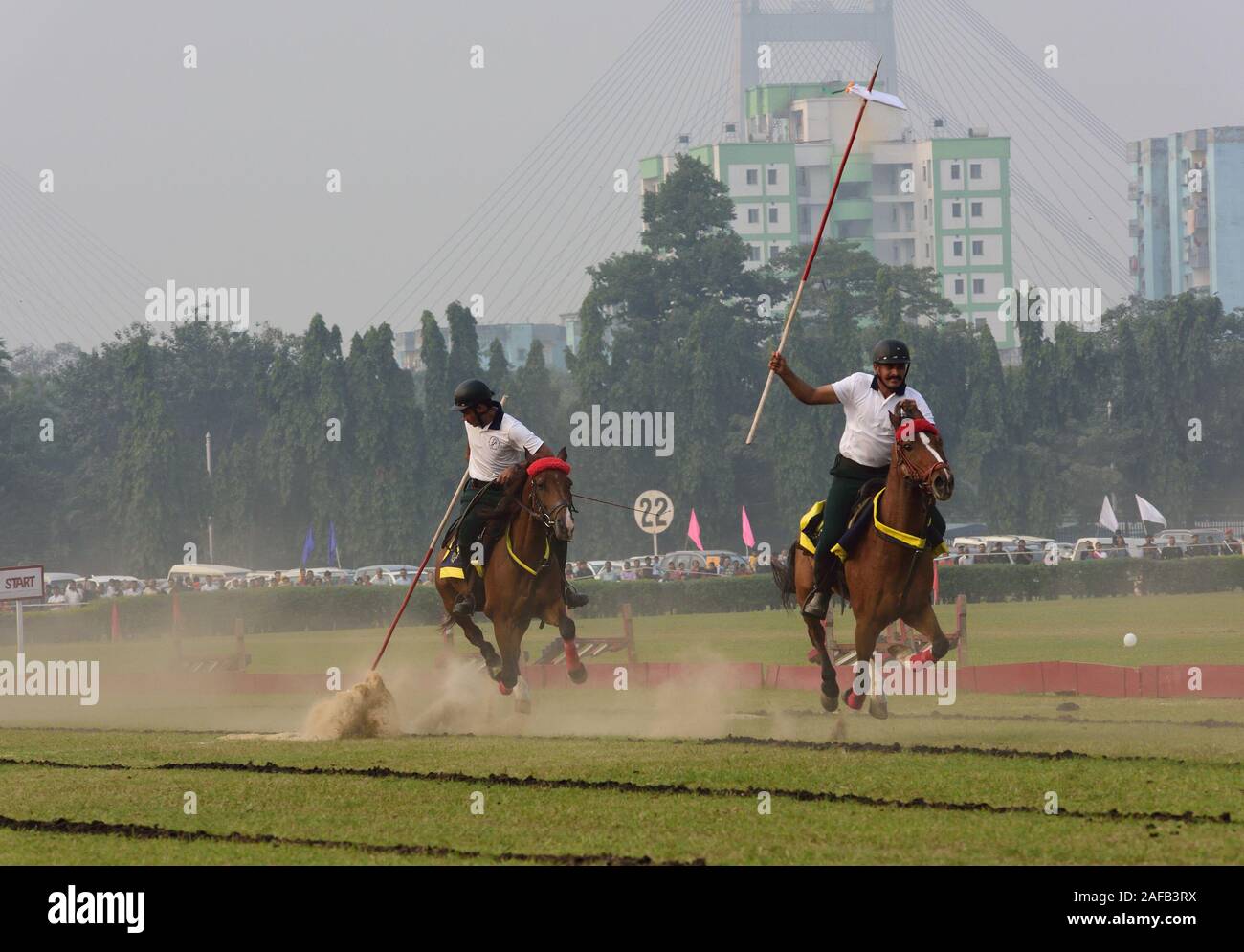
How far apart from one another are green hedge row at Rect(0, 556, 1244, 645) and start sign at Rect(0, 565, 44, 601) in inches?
929

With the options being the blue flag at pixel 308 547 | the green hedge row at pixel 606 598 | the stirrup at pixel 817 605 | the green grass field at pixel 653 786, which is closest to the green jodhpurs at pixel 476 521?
the green grass field at pixel 653 786

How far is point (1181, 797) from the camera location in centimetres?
1435

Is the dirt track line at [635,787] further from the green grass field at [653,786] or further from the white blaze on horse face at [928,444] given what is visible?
the white blaze on horse face at [928,444]

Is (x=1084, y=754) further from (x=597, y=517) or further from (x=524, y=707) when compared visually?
(x=597, y=517)

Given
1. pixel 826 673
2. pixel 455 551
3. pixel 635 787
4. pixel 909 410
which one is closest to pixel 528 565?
pixel 455 551

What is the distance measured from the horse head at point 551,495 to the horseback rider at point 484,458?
53cm

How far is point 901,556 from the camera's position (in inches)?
739

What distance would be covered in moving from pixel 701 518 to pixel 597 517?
5.67m

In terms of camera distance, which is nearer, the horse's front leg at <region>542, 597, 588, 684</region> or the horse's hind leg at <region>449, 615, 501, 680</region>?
the horse's front leg at <region>542, 597, 588, 684</region>

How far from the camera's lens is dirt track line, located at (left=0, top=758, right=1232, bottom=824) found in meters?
13.7

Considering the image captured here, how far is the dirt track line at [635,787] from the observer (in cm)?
1368

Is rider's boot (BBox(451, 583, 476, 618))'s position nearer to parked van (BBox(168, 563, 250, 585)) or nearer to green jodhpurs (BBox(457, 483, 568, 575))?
green jodhpurs (BBox(457, 483, 568, 575))

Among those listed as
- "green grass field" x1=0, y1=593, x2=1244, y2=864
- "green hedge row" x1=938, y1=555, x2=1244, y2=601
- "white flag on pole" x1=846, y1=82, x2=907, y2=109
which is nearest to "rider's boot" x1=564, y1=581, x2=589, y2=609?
"green grass field" x1=0, y1=593, x2=1244, y2=864
